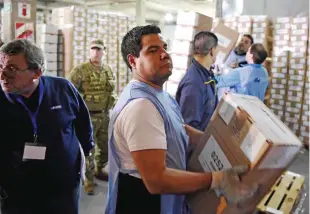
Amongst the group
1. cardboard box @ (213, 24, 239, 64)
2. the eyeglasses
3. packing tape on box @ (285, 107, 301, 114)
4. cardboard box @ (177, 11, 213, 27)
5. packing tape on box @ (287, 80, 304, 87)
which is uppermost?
cardboard box @ (177, 11, 213, 27)

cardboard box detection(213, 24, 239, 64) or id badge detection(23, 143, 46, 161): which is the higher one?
cardboard box detection(213, 24, 239, 64)

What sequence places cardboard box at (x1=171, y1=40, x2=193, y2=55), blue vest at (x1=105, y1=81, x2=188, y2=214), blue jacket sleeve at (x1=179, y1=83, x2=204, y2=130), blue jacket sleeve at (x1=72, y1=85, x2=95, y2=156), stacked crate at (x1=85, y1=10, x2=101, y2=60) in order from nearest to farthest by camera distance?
blue vest at (x1=105, y1=81, x2=188, y2=214) → blue jacket sleeve at (x1=72, y1=85, x2=95, y2=156) → blue jacket sleeve at (x1=179, y1=83, x2=204, y2=130) → cardboard box at (x1=171, y1=40, x2=193, y2=55) → stacked crate at (x1=85, y1=10, x2=101, y2=60)

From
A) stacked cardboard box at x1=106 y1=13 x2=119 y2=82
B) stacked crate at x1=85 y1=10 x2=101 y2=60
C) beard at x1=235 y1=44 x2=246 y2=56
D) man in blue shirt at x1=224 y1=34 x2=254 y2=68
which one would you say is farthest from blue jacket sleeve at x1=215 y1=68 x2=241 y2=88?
stacked cardboard box at x1=106 y1=13 x2=119 y2=82

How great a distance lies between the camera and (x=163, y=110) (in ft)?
4.51

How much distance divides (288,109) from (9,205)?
18.8ft

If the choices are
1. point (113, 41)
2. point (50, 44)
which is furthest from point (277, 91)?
point (50, 44)

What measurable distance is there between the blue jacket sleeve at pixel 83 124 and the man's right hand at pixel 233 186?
117 centimetres

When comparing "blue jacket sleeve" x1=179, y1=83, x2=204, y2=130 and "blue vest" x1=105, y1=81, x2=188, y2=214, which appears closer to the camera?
"blue vest" x1=105, y1=81, x2=188, y2=214

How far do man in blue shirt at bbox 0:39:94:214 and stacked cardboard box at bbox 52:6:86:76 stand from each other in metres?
4.74

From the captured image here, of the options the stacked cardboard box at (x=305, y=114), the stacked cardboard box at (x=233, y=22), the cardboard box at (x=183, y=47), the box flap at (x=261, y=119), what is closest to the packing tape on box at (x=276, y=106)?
the stacked cardboard box at (x=305, y=114)

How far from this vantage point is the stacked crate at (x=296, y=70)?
19.9 feet

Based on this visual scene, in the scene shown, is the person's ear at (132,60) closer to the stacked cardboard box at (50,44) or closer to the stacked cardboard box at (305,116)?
the stacked cardboard box at (50,44)

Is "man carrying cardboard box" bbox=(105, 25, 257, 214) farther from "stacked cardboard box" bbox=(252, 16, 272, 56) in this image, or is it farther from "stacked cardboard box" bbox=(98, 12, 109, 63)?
"stacked cardboard box" bbox=(98, 12, 109, 63)

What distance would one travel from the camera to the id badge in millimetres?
1780
